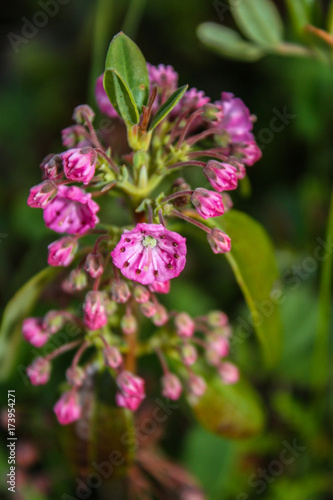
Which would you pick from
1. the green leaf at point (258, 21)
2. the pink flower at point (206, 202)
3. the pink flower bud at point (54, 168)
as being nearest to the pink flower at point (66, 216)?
the pink flower bud at point (54, 168)

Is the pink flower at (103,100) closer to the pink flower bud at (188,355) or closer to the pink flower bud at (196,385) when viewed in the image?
the pink flower bud at (188,355)

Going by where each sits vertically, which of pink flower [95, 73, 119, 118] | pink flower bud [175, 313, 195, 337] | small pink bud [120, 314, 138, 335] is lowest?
pink flower bud [175, 313, 195, 337]

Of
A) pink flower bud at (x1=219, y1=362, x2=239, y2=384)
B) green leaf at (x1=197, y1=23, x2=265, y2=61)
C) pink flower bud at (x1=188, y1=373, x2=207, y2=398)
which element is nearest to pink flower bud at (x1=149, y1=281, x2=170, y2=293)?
pink flower bud at (x1=188, y1=373, x2=207, y2=398)

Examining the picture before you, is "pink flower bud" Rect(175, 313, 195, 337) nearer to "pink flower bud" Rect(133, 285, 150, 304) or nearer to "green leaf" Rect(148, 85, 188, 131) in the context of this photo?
"pink flower bud" Rect(133, 285, 150, 304)

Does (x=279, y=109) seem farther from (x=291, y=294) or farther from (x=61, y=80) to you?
(x=61, y=80)

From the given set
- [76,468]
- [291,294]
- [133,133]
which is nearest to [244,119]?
[133,133]

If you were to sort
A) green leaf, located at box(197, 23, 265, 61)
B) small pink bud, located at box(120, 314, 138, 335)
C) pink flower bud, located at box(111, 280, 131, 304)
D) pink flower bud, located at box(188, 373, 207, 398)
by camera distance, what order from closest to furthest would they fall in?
pink flower bud, located at box(111, 280, 131, 304) < small pink bud, located at box(120, 314, 138, 335) < pink flower bud, located at box(188, 373, 207, 398) < green leaf, located at box(197, 23, 265, 61)

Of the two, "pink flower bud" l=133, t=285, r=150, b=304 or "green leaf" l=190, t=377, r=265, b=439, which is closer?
"pink flower bud" l=133, t=285, r=150, b=304
